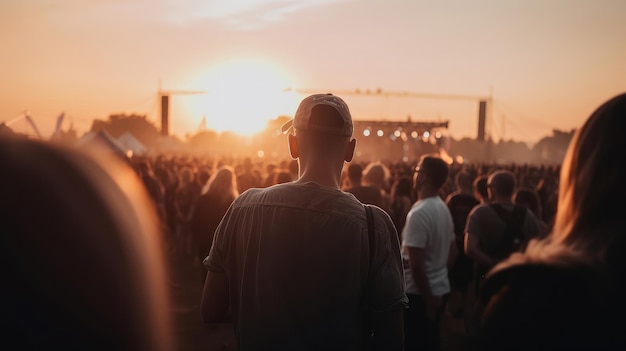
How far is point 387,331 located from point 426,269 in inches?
95.3

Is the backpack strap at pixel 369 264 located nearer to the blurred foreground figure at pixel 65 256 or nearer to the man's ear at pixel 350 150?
the man's ear at pixel 350 150

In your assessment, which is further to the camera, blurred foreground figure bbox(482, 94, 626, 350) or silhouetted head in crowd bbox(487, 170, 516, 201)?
silhouetted head in crowd bbox(487, 170, 516, 201)

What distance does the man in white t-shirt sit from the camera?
4469 millimetres

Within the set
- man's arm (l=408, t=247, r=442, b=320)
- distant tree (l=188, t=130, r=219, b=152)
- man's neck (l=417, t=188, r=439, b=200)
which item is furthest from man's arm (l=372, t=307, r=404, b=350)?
distant tree (l=188, t=130, r=219, b=152)

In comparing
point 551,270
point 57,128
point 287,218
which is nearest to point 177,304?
point 287,218

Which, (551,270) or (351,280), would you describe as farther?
(351,280)

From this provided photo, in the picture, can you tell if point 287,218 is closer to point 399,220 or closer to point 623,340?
point 623,340

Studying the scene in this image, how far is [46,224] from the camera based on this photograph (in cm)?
95

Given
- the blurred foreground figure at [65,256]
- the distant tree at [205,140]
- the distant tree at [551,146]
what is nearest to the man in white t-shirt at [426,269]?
the blurred foreground figure at [65,256]

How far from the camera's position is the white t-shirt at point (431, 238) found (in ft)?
14.8

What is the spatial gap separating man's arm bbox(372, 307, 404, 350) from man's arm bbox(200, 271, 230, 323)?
562 mm

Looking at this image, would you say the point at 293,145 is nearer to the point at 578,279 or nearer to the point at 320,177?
the point at 320,177

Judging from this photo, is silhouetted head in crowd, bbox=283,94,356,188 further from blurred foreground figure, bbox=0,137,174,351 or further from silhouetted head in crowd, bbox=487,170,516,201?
silhouetted head in crowd, bbox=487,170,516,201

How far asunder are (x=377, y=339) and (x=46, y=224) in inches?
58.3
